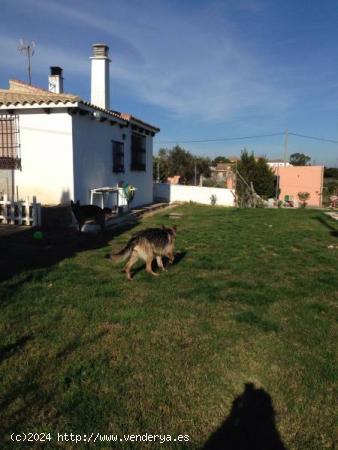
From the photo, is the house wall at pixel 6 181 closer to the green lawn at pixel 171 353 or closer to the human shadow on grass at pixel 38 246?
the human shadow on grass at pixel 38 246

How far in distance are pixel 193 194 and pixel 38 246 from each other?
1471cm

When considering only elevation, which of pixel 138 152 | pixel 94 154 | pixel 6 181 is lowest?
pixel 6 181

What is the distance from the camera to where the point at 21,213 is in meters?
9.08

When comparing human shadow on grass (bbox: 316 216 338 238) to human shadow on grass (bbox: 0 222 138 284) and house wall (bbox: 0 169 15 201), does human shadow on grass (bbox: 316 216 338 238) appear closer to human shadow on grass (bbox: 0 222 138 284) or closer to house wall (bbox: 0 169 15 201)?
human shadow on grass (bbox: 0 222 138 284)

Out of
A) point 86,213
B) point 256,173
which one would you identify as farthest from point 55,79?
point 256,173

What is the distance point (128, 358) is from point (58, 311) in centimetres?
131

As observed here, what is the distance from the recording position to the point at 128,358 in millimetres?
3137

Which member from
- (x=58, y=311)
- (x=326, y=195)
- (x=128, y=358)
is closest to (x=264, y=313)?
(x=128, y=358)

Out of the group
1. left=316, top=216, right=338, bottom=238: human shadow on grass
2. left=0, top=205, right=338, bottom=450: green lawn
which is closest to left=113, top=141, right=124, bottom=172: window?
left=0, top=205, right=338, bottom=450: green lawn

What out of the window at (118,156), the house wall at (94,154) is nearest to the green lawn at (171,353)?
the house wall at (94,154)

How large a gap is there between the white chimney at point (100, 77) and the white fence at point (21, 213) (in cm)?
680

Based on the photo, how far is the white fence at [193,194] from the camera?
816 inches

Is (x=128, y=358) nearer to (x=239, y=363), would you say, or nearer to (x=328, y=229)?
(x=239, y=363)

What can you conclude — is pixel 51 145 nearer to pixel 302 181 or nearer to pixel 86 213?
pixel 86 213
